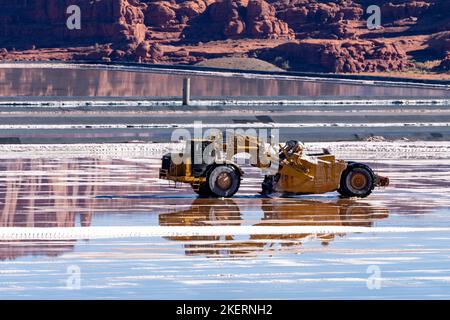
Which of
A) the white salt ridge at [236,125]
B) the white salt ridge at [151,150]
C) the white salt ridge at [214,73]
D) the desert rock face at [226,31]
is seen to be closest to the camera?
the white salt ridge at [151,150]

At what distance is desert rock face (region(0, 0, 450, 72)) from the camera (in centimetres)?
11381

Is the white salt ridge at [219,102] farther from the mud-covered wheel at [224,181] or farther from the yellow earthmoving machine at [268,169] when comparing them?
the mud-covered wheel at [224,181]

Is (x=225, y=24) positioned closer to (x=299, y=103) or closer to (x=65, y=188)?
(x=299, y=103)

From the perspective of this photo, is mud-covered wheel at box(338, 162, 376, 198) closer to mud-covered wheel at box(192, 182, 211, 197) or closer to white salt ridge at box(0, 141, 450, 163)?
mud-covered wheel at box(192, 182, 211, 197)

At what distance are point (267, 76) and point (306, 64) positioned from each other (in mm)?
22406

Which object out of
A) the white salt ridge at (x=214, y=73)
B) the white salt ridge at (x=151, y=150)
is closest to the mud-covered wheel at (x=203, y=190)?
the white salt ridge at (x=151, y=150)

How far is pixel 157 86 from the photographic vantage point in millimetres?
81250

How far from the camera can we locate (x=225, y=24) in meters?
128

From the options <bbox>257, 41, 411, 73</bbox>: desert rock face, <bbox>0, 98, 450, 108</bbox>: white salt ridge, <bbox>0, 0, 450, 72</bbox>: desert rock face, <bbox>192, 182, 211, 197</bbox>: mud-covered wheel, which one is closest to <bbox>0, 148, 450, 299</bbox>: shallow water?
<bbox>192, 182, 211, 197</bbox>: mud-covered wheel

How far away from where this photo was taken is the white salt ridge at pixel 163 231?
62.7ft

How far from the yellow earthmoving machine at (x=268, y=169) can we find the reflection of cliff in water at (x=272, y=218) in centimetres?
27

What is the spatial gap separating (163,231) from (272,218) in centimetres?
242

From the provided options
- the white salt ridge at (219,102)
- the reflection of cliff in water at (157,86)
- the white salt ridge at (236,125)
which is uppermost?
the white salt ridge at (219,102)

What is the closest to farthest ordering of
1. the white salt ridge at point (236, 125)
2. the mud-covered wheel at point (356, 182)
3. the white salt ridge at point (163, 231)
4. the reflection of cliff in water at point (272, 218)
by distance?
the reflection of cliff in water at point (272, 218)
the white salt ridge at point (163, 231)
the mud-covered wheel at point (356, 182)
the white salt ridge at point (236, 125)
